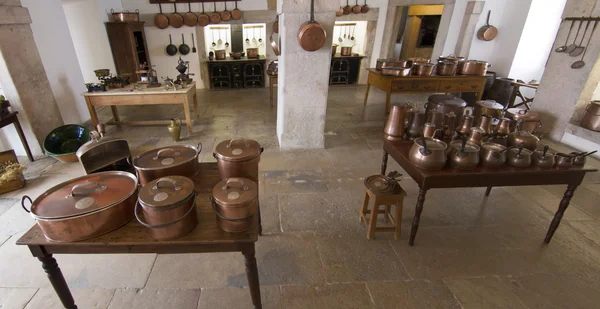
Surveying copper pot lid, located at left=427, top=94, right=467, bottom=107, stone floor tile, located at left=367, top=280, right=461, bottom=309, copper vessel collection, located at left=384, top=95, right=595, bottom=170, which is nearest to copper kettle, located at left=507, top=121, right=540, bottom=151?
copper vessel collection, located at left=384, top=95, right=595, bottom=170

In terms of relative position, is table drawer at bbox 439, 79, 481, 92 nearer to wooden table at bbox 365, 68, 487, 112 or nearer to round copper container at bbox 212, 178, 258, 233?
wooden table at bbox 365, 68, 487, 112

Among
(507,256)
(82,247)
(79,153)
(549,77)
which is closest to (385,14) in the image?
(549,77)

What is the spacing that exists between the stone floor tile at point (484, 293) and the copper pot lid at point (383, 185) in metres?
0.81

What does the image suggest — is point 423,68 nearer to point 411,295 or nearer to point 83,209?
point 411,295

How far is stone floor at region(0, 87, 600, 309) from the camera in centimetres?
208

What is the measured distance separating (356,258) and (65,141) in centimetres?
A: 456

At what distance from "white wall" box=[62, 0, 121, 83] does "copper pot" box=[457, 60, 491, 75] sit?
26.2 ft

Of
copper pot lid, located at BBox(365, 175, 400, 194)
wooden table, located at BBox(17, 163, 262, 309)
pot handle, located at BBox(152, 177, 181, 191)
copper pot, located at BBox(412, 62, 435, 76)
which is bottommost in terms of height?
copper pot lid, located at BBox(365, 175, 400, 194)

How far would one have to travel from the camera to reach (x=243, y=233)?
4.89ft

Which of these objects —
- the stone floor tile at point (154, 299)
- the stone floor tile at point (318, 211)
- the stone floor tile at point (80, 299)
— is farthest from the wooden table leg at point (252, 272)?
the stone floor tile at point (80, 299)

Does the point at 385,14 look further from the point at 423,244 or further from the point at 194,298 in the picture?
the point at 194,298

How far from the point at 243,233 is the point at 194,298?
0.98 meters

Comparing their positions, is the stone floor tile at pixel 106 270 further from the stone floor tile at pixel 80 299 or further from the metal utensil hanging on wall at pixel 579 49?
the metal utensil hanging on wall at pixel 579 49

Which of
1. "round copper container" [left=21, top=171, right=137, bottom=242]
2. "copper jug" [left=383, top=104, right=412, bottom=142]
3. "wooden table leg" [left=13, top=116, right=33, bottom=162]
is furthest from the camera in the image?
"wooden table leg" [left=13, top=116, right=33, bottom=162]
